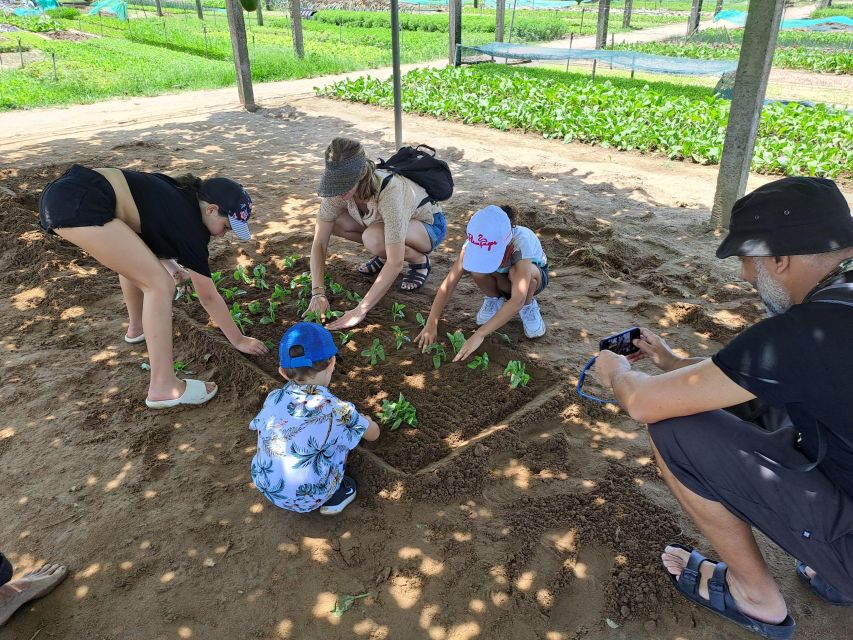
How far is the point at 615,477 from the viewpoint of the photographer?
2945 mm

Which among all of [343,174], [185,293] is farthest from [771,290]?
[185,293]

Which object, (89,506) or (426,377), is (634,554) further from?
(89,506)

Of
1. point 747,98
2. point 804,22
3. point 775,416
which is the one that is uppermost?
point 804,22

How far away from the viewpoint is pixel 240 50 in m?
11.5

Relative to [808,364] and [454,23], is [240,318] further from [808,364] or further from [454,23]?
[454,23]

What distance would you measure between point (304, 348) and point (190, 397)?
50.0 inches

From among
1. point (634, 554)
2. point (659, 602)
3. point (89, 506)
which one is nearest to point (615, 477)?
point (634, 554)

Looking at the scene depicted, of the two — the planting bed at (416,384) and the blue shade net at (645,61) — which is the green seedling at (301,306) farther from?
the blue shade net at (645,61)

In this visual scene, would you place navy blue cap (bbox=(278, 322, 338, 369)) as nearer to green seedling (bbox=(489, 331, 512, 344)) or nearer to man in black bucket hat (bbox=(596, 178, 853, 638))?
man in black bucket hat (bbox=(596, 178, 853, 638))

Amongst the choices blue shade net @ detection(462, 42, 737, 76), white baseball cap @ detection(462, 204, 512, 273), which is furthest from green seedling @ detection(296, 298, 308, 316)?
blue shade net @ detection(462, 42, 737, 76)

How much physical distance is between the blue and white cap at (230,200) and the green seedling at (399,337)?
4.01 ft

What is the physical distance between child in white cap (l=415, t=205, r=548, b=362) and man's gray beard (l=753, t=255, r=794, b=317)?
160 centimetres

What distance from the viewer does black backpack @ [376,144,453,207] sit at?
14.7 ft

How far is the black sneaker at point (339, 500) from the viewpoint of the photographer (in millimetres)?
2754
